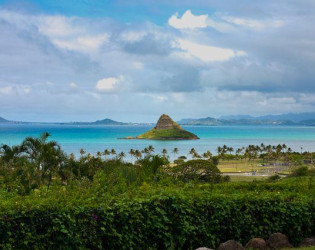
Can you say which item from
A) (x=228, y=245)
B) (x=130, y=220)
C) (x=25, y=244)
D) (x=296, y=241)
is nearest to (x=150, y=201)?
(x=130, y=220)

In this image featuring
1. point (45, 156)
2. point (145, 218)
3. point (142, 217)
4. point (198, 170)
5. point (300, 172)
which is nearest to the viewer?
point (142, 217)

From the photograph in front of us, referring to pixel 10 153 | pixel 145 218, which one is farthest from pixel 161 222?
pixel 10 153

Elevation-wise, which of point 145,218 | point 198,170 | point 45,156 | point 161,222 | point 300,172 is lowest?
point 300,172

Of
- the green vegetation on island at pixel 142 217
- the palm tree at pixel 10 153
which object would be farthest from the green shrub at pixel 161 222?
the palm tree at pixel 10 153

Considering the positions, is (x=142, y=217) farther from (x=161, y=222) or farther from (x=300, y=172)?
(x=300, y=172)

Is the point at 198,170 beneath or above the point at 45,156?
beneath

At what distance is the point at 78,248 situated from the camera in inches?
287

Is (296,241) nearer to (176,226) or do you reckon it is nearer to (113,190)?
(176,226)

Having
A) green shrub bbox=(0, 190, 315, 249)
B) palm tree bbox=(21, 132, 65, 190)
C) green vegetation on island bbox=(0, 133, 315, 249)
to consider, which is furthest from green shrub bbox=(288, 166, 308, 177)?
green shrub bbox=(0, 190, 315, 249)

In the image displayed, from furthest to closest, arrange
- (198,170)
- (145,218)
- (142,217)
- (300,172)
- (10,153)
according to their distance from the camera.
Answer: (300,172)
(10,153)
(198,170)
(145,218)
(142,217)

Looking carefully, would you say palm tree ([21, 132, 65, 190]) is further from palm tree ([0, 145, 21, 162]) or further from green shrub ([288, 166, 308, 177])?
green shrub ([288, 166, 308, 177])

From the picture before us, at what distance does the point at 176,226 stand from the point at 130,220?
123 cm

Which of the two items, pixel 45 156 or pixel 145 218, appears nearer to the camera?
pixel 145 218

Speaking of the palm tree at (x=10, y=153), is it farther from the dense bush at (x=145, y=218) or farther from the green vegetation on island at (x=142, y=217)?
the dense bush at (x=145, y=218)
